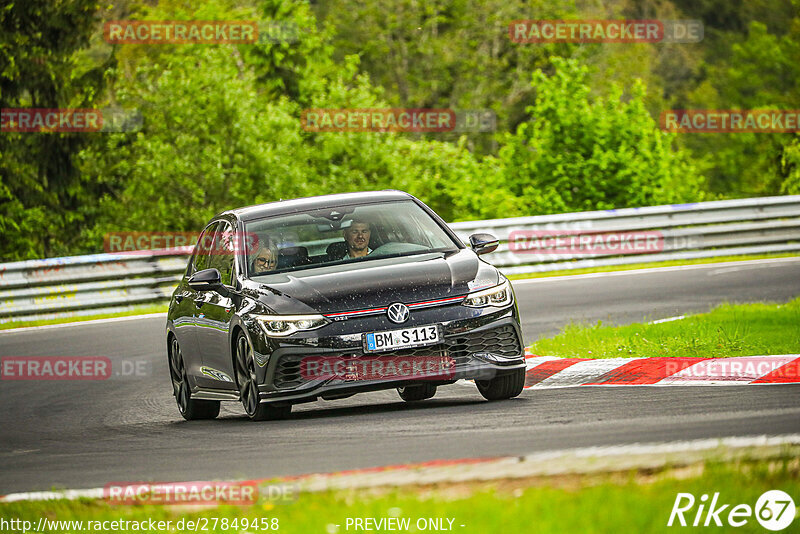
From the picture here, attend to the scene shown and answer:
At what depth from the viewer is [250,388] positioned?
917cm

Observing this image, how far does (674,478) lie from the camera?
207 inches

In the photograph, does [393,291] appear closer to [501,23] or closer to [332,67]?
[332,67]

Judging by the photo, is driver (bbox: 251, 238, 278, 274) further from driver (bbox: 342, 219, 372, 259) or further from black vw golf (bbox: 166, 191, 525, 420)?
driver (bbox: 342, 219, 372, 259)

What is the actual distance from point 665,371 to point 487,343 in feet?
5.86

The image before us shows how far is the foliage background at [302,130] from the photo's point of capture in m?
28.6

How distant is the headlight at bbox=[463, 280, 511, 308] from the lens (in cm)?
888
